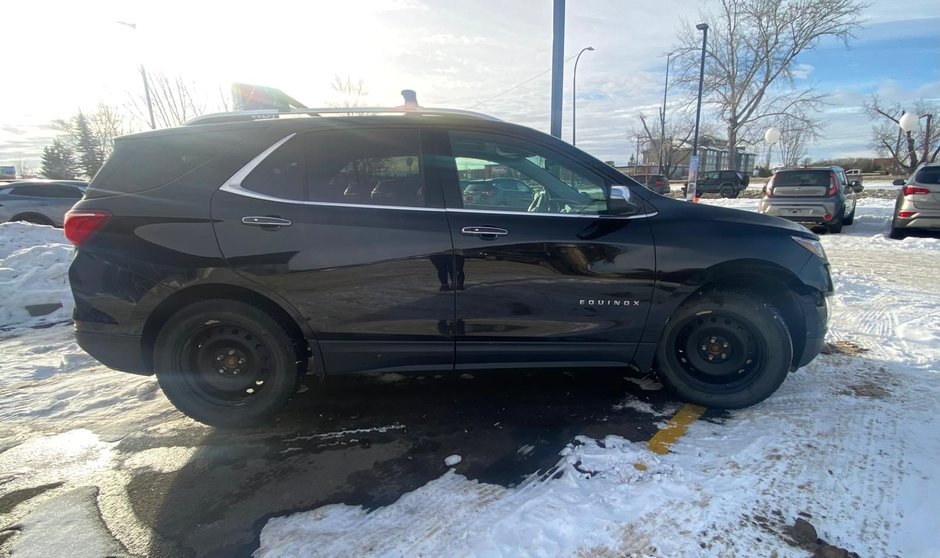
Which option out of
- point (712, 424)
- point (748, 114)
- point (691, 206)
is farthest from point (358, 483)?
point (748, 114)

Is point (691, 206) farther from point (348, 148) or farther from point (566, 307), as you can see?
point (348, 148)

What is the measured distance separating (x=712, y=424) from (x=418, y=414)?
197cm

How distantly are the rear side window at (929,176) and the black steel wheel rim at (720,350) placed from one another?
33.3 feet

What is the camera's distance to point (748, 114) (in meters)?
32.2

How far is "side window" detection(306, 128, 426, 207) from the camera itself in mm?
2762

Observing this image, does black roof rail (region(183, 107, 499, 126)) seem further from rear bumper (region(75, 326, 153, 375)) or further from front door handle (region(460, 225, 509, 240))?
rear bumper (region(75, 326, 153, 375))

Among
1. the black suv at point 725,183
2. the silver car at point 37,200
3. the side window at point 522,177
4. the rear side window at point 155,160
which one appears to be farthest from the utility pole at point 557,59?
the black suv at point 725,183

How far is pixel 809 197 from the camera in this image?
1095cm

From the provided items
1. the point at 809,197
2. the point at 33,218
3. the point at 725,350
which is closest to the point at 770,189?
the point at 809,197

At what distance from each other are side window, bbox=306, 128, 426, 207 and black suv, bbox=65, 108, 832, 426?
10 millimetres

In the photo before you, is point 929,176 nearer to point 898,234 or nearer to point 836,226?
point 898,234

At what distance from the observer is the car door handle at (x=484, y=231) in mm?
2717

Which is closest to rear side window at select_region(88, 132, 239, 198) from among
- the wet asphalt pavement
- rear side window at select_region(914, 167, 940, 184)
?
the wet asphalt pavement

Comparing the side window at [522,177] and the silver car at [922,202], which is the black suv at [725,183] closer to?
the silver car at [922,202]
